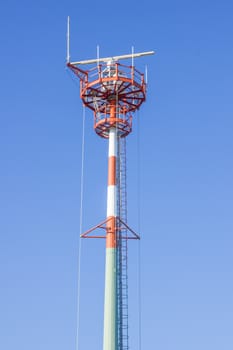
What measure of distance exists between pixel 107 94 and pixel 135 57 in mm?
3805

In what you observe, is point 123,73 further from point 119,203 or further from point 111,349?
point 111,349

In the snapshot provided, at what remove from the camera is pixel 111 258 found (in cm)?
6581

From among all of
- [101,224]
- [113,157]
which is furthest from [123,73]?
[101,224]

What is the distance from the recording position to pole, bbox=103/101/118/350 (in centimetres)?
6425

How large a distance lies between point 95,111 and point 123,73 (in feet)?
12.7

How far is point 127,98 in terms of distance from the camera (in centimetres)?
7044

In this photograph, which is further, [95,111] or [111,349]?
[95,111]

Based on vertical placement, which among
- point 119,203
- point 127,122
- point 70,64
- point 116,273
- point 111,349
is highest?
point 70,64

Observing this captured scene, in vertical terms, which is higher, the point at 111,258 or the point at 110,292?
the point at 111,258

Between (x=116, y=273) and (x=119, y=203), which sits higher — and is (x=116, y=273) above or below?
below

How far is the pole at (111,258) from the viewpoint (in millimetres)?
64250

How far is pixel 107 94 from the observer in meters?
69.9

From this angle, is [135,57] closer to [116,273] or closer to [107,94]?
[107,94]

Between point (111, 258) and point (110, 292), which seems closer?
point (110, 292)
